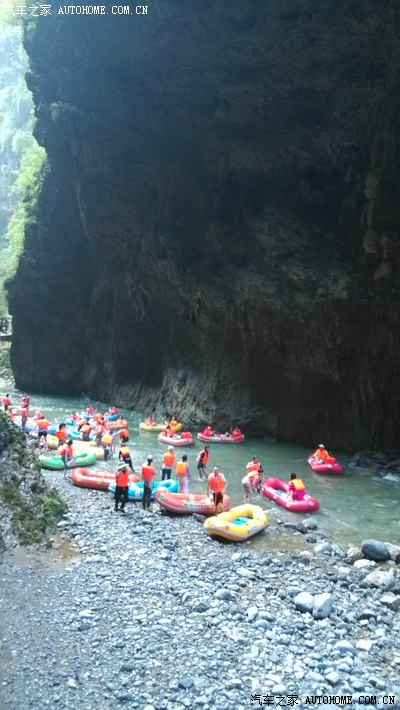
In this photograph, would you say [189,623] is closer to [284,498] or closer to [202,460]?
[284,498]

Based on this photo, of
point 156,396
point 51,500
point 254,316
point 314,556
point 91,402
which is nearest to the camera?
point 314,556

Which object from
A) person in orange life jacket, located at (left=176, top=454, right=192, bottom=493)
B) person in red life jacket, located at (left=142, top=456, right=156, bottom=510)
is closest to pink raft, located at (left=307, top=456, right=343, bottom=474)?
person in orange life jacket, located at (left=176, top=454, right=192, bottom=493)

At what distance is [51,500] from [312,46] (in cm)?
1990

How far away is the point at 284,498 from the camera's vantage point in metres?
16.1

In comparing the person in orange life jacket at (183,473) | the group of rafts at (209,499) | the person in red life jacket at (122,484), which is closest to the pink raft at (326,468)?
the group of rafts at (209,499)

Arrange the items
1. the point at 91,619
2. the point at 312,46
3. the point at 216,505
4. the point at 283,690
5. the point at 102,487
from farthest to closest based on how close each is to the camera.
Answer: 1. the point at 312,46
2. the point at 102,487
3. the point at 216,505
4. the point at 91,619
5. the point at 283,690

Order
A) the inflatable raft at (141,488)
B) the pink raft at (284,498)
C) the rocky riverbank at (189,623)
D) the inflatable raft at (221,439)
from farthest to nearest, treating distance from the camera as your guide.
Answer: the inflatable raft at (221,439)
the inflatable raft at (141,488)
the pink raft at (284,498)
the rocky riverbank at (189,623)

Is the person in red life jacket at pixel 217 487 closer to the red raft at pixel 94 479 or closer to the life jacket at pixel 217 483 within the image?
the life jacket at pixel 217 483

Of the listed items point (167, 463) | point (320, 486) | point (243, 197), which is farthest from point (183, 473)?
point (243, 197)

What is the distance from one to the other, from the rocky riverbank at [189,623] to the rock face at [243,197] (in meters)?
13.4

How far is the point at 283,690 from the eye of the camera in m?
6.97

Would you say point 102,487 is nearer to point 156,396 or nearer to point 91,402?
point 156,396

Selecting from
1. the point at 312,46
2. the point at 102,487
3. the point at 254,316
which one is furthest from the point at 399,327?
the point at 102,487

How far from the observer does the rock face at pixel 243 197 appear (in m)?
22.0
